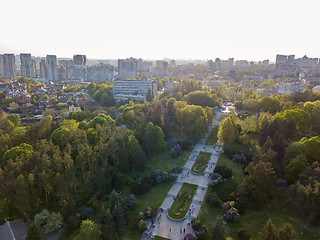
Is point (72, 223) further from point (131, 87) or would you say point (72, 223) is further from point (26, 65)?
point (26, 65)

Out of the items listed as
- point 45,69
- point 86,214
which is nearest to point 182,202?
point 86,214

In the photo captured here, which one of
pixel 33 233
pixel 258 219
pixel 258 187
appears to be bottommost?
pixel 258 219

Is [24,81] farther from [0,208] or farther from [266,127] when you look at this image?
[266,127]

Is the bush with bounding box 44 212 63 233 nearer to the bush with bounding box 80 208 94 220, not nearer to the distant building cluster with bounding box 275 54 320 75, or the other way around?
the bush with bounding box 80 208 94 220

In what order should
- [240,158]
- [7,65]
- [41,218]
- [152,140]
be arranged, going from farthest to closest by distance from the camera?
[7,65] < [152,140] < [240,158] < [41,218]

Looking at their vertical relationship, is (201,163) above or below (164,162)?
above

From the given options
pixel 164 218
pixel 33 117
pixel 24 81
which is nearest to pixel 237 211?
pixel 164 218
